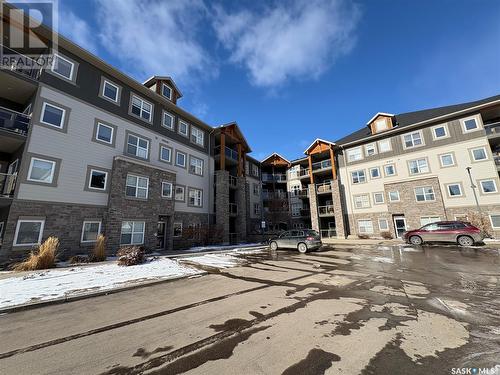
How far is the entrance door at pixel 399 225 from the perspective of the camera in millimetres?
25453

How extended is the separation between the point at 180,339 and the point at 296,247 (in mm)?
14161

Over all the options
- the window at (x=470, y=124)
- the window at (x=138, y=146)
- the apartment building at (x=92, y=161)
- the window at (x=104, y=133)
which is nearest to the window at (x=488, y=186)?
the window at (x=470, y=124)

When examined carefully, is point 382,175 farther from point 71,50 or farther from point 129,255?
point 71,50

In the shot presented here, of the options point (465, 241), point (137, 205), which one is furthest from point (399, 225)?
point (137, 205)

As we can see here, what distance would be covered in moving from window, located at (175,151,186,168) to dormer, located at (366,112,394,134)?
2449 cm

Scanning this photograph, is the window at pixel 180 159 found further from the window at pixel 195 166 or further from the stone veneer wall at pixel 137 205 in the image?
the stone veneer wall at pixel 137 205

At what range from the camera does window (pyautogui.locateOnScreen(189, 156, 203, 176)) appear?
24622 millimetres

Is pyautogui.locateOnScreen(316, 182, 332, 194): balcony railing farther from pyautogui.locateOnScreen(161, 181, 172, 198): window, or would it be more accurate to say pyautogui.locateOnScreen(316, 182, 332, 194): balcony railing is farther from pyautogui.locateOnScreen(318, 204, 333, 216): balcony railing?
pyautogui.locateOnScreen(161, 181, 172, 198): window

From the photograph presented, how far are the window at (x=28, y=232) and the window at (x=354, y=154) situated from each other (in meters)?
32.2

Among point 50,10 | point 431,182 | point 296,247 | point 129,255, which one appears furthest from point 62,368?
point 431,182

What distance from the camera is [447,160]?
77.3ft

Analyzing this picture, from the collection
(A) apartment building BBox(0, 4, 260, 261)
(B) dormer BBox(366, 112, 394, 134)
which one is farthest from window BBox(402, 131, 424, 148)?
(A) apartment building BBox(0, 4, 260, 261)

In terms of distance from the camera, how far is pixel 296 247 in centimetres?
1725

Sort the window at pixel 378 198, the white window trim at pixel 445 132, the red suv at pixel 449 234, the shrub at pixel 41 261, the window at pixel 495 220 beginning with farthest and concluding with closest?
the window at pixel 378 198, the white window trim at pixel 445 132, the window at pixel 495 220, the red suv at pixel 449 234, the shrub at pixel 41 261
